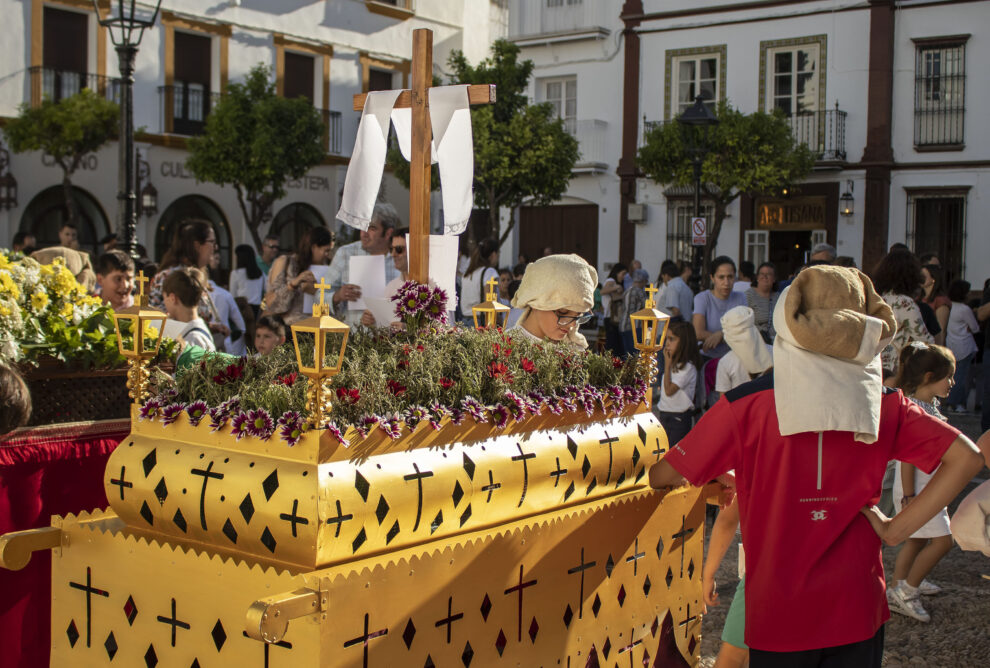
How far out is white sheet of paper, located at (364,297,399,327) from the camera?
4258mm

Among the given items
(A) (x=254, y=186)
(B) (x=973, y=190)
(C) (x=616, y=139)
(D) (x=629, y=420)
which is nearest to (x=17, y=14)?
(A) (x=254, y=186)

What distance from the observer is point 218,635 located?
9.33 feet

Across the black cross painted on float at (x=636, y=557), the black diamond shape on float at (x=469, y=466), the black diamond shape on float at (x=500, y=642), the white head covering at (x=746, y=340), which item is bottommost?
the black diamond shape on float at (x=500, y=642)

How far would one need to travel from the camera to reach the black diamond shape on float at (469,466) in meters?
3.11

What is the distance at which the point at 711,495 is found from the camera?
4059mm

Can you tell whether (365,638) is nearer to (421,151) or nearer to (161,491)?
(161,491)

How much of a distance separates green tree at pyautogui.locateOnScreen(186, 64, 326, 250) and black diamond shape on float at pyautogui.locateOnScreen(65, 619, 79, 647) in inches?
760

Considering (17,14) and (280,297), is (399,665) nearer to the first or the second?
(280,297)

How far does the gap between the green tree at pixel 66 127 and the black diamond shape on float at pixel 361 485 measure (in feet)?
63.2

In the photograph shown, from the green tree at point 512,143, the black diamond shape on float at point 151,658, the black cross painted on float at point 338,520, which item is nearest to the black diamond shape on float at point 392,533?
the black cross painted on float at point 338,520

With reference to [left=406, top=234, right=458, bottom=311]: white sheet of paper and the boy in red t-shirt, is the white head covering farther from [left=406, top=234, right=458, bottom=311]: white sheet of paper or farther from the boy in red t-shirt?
the boy in red t-shirt

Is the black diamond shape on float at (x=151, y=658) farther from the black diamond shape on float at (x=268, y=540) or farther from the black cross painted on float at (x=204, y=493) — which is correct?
the black diamond shape on float at (x=268, y=540)

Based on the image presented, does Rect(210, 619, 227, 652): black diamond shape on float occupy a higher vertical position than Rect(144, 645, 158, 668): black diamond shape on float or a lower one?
higher

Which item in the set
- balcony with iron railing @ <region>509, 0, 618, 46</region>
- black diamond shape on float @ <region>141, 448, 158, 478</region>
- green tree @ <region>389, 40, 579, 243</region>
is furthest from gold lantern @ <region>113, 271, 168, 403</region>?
balcony with iron railing @ <region>509, 0, 618, 46</region>
